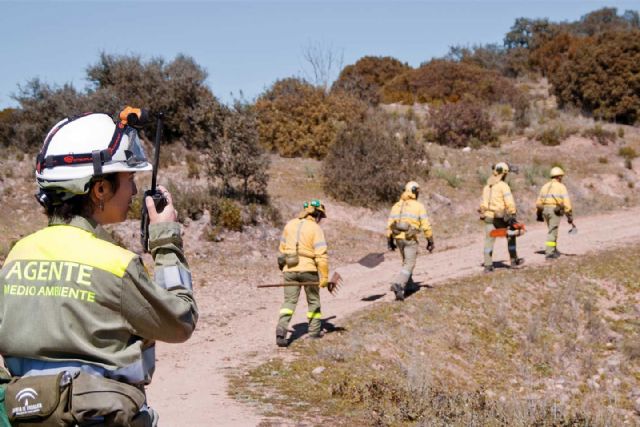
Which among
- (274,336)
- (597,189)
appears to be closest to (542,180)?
(597,189)

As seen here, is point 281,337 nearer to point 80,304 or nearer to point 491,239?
point 491,239

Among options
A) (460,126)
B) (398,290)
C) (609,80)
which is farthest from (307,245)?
(609,80)

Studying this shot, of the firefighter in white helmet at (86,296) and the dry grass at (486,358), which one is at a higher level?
the firefighter in white helmet at (86,296)

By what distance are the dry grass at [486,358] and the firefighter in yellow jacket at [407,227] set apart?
0.57 m

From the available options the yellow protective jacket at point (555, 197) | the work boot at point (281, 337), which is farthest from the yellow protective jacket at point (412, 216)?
the yellow protective jacket at point (555, 197)

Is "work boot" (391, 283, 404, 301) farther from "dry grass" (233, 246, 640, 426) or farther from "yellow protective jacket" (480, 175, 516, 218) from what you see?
"yellow protective jacket" (480, 175, 516, 218)

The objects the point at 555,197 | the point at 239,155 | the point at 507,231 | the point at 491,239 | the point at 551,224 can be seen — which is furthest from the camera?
the point at 239,155

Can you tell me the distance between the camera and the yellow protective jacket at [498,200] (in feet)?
45.0

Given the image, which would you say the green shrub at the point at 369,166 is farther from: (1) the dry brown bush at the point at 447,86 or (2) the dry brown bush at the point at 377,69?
(2) the dry brown bush at the point at 377,69

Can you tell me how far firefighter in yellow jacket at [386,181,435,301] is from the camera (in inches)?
487

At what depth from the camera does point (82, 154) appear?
258 cm

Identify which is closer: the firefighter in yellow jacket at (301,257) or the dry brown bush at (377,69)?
the firefighter in yellow jacket at (301,257)

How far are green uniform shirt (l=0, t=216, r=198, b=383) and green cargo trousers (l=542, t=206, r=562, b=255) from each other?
13569 millimetres

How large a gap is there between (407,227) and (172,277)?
9827 mm
